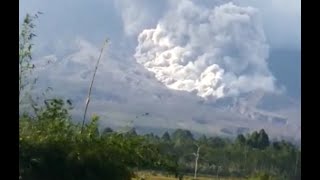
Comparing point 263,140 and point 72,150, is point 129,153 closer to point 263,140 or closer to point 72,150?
point 72,150

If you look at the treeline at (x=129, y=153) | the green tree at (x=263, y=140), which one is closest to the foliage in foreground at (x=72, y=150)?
the treeline at (x=129, y=153)

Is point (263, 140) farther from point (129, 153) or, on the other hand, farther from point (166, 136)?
point (129, 153)

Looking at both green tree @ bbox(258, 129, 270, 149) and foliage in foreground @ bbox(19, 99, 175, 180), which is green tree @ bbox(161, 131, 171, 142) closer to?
foliage in foreground @ bbox(19, 99, 175, 180)

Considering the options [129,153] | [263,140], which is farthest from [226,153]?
[129,153]

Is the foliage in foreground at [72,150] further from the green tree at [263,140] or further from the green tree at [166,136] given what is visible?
the green tree at [263,140]

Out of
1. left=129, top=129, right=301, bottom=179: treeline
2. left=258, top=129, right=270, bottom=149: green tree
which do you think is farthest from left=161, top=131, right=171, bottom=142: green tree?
left=258, top=129, right=270, bottom=149: green tree

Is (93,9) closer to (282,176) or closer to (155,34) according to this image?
(155,34)

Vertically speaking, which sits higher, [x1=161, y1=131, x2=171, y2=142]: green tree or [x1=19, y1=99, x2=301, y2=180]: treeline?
[x1=161, y1=131, x2=171, y2=142]: green tree

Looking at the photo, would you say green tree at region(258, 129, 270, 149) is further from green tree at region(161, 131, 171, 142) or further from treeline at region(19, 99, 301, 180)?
green tree at region(161, 131, 171, 142)

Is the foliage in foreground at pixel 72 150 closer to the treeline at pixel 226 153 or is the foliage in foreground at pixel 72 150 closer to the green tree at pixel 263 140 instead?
the treeline at pixel 226 153

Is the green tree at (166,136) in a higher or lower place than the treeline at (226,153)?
higher

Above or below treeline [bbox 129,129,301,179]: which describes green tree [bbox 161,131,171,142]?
above

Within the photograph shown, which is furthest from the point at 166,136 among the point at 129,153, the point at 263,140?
the point at 263,140
